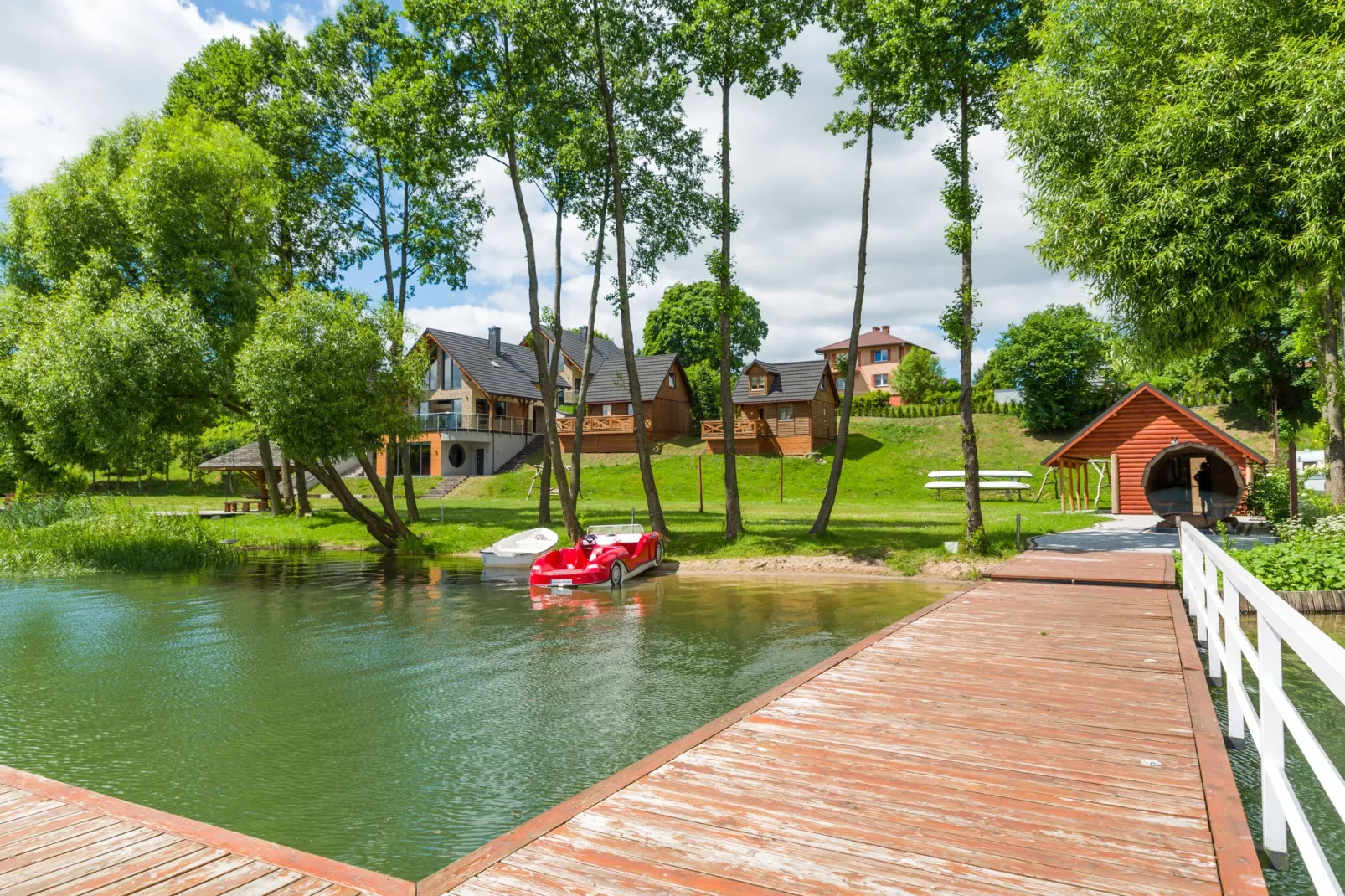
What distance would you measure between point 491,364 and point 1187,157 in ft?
155

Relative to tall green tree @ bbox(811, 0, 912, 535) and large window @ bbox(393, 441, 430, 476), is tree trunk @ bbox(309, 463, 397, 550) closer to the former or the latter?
tall green tree @ bbox(811, 0, 912, 535)

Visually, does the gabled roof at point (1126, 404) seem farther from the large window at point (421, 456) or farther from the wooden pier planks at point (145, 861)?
the large window at point (421, 456)

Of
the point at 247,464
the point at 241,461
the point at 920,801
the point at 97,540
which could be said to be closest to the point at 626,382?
the point at 247,464

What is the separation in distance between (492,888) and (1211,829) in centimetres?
337

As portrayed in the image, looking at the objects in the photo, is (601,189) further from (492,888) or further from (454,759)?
(492,888)

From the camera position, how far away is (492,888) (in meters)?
3.47

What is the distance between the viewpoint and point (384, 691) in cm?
977

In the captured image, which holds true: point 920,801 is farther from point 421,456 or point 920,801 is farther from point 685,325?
point 685,325

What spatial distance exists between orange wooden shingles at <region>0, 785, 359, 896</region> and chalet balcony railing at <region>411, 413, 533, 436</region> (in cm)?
4405

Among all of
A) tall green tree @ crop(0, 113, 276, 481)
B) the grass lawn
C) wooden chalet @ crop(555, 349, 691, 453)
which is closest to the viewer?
tall green tree @ crop(0, 113, 276, 481)

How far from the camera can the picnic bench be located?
35688 mm

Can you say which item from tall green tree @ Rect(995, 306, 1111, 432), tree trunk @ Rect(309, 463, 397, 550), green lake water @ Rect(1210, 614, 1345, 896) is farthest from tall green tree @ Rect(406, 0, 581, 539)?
tall green tree @ Rect(995, 306, 1111, 432)

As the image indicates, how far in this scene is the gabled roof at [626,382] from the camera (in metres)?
54.2

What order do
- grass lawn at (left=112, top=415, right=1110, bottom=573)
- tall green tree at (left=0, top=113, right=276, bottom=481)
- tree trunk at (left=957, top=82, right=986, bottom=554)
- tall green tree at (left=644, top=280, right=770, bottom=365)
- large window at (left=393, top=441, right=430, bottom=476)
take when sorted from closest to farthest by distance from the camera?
1. tree trunk at (left=957, top=82, right=986, bottom=554)
2. tall green tree at (left=0, top=113, right=276, bottom=481)
3. grass lawn at (left=112, top=415, right=1110, bottom=573)
4. large window at (left=393, top=441, right=430, bottom=476)
5. tall green tree at (left=644, top=280, right=770, bottom=365)
